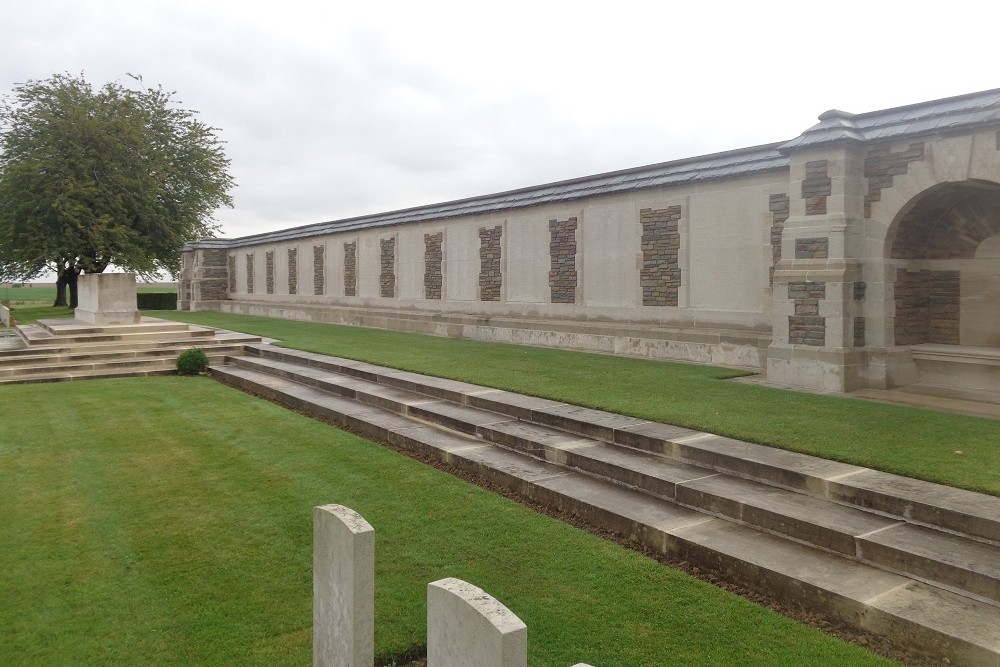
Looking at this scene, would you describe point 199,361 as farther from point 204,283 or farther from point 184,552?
point 204,283

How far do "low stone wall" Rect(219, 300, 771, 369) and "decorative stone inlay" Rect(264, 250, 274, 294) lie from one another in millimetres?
10852

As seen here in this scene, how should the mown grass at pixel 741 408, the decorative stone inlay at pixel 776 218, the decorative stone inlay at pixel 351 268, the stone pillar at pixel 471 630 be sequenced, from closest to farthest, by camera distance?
1. the stone pillar at pixel 471 630
2. the mown grass at pixel 741 408
3. the decorative stone inlay at pixel 776 218
4. the decorative stone inlay at pixel 351 268

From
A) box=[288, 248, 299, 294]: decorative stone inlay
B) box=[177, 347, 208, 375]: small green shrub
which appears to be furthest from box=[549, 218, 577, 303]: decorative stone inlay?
box=[288, 248, 299, 294]: decorative stone inlay

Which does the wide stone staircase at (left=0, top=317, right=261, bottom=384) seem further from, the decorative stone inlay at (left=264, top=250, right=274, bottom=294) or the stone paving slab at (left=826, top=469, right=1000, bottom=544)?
the stone paving slab at (left=826, top=469, right=1000, bottom=544)

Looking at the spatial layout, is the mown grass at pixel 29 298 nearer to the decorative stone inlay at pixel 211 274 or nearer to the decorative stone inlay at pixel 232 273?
the decorative stone inlay at pixel 211 274

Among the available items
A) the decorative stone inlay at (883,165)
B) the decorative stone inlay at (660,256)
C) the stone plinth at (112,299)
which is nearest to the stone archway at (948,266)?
the decorative stone inlay at (883,165)

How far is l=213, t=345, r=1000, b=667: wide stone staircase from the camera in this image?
13.6 ft

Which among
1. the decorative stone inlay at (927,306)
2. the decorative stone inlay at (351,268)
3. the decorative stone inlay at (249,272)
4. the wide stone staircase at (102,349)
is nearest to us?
the decorative stone inlay at (927,306)

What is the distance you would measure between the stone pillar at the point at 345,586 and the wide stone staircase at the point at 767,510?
8.87 feet

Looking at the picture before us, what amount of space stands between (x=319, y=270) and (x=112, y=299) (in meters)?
11.2

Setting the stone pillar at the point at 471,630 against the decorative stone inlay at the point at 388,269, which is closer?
the stone pillar at the point at 471,630

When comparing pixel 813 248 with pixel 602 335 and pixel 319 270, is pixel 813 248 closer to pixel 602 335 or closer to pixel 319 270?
pixel 602 335

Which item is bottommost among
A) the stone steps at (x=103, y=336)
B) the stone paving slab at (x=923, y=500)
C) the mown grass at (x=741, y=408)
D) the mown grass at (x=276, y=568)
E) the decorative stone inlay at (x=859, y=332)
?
the mown grass at (x=276, y=568)

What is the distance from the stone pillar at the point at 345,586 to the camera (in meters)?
3.26
